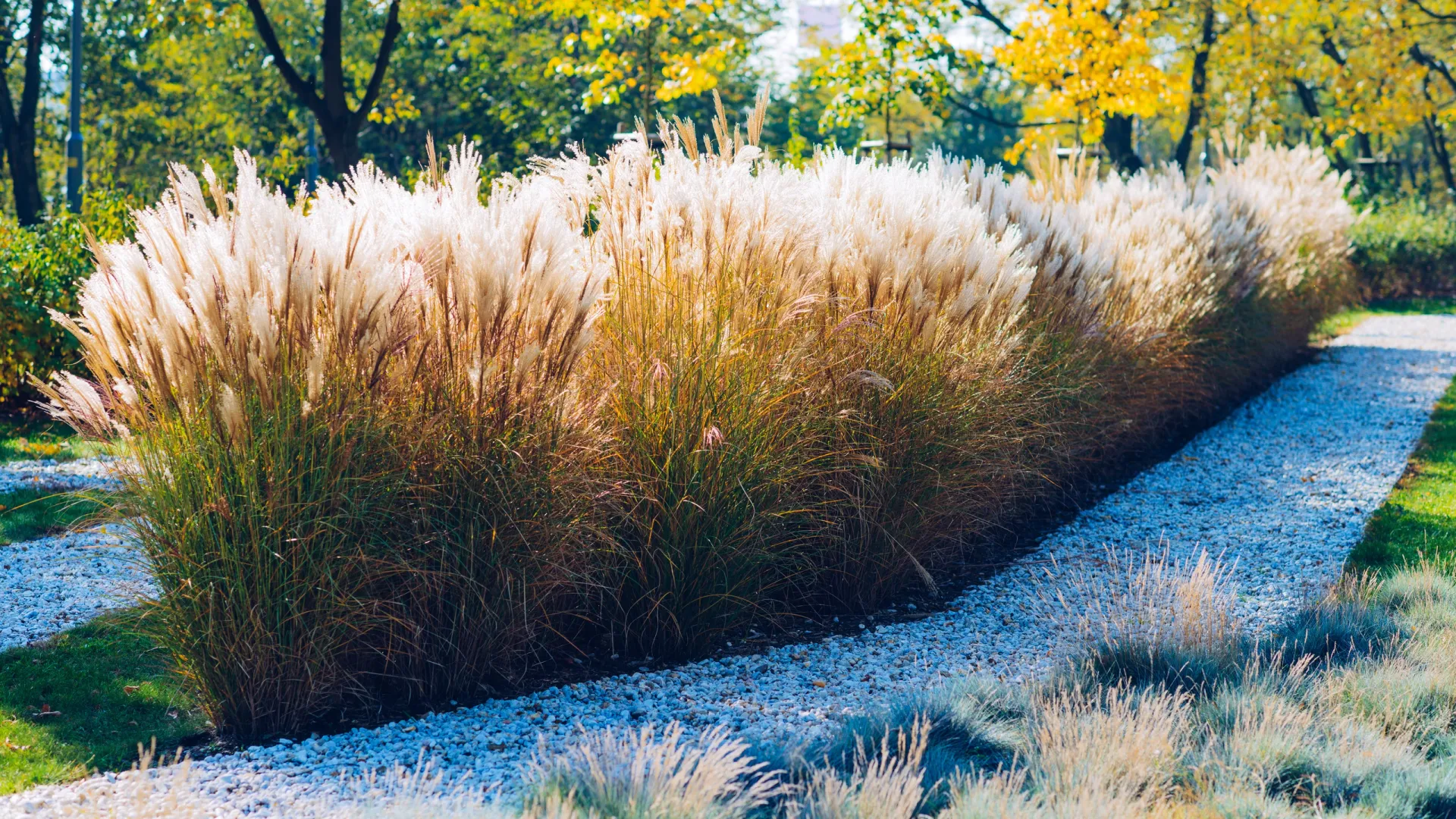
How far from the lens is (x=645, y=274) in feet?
13.3

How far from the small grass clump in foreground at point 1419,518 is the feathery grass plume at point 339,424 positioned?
12.5 ft

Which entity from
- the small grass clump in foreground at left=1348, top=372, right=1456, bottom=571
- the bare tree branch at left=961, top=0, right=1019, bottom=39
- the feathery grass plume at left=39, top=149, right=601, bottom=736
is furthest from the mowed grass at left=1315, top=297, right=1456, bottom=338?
the feathery grass plume at left=39, top=149, right=601, bottom=736

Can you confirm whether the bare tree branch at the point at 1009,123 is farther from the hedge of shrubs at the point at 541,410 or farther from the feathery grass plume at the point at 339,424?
the feathery grass plume at the point at 339,424

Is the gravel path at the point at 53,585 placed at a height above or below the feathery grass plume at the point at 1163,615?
below

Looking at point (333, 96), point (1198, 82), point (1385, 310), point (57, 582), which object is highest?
point (1198, 82)

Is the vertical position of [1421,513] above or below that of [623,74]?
below

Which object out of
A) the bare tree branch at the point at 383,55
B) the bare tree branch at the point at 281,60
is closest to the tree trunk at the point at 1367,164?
the bare tree branch at the point at 383,55

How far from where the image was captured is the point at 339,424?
3193 millimetres

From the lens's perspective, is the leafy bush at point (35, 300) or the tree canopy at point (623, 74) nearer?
the leafy bush at point (35, 300)

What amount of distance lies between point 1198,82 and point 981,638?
15372mm

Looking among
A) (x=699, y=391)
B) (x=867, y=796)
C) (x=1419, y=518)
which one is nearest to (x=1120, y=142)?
(x=1419, y=518)

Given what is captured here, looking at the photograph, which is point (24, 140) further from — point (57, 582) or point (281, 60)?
point (57, 582)

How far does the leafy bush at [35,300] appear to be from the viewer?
7848 millimetres

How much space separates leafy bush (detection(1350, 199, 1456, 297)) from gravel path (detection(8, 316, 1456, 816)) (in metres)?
11.2
